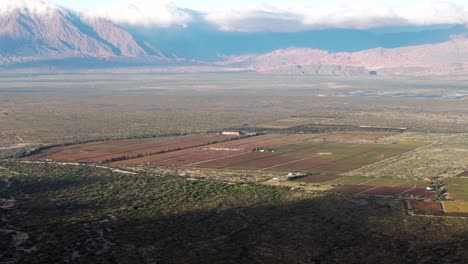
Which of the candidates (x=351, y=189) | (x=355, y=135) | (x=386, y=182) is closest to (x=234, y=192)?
(x=351, y=189)

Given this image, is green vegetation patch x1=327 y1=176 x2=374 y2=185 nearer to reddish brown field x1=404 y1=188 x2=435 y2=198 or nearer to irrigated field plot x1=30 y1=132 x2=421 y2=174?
irrigated field plot x1=30 y1=132 x2=421 y2=174

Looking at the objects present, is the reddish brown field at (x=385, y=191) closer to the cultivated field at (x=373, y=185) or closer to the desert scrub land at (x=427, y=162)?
the cultivated field at (x=373, y=185)

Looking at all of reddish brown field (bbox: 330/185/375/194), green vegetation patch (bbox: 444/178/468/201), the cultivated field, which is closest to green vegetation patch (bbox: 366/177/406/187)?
the cultivated field

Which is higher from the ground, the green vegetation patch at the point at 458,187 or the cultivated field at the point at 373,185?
the cultivated field at the point at 373,185

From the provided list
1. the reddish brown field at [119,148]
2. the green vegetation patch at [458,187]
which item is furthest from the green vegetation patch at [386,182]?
the reddish brown field at [119,148]

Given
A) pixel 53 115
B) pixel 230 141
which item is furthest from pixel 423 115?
pixel 53 115

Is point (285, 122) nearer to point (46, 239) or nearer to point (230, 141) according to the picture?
point (230, 141)
